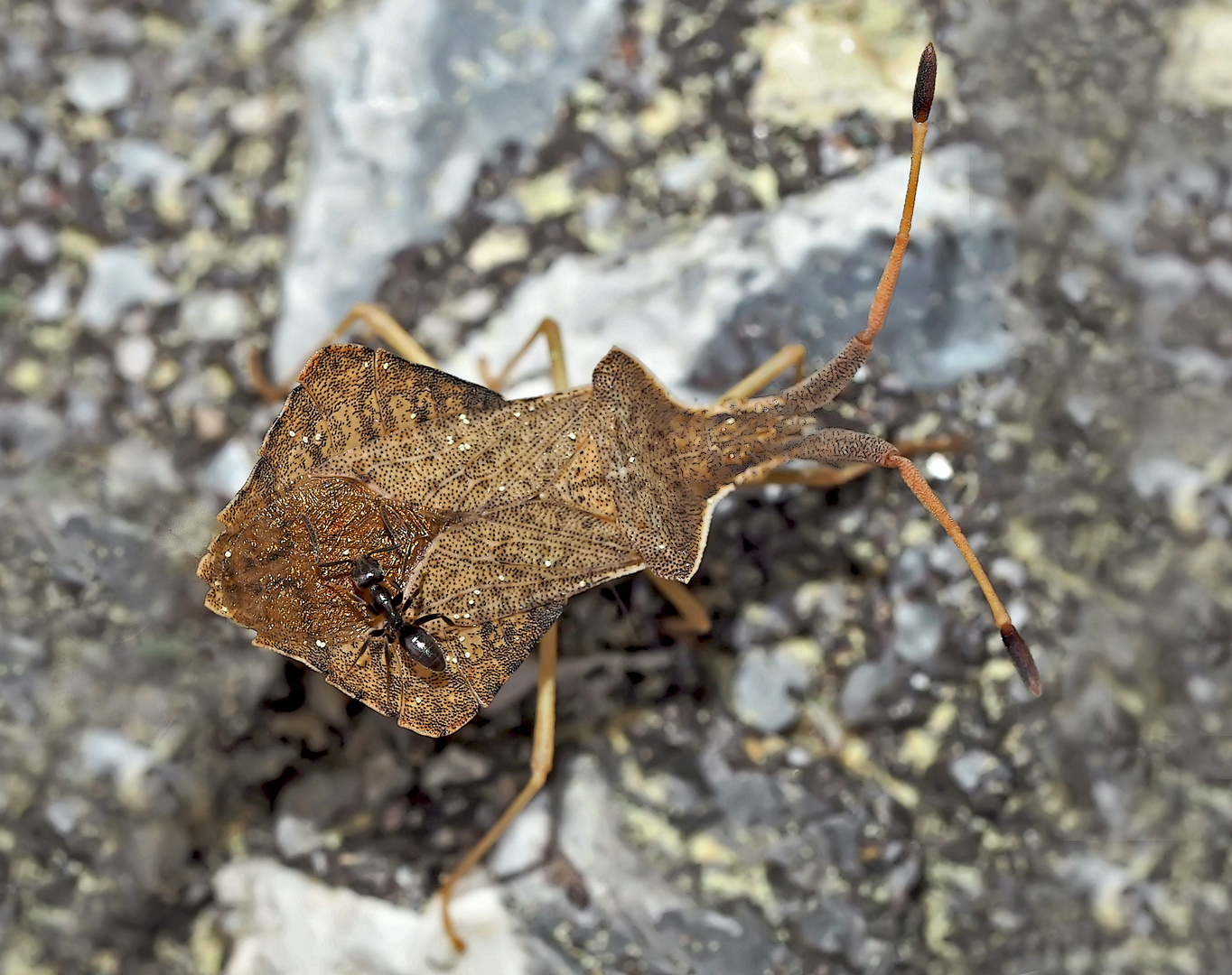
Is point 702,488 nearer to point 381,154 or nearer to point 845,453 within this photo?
point 845,453

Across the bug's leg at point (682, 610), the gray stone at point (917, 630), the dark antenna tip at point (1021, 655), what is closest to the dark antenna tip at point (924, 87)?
the dark antenna tip at point (1021, 655)

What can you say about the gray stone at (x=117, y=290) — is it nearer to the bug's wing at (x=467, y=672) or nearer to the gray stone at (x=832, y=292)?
the gray stone at (x=832, y=292)

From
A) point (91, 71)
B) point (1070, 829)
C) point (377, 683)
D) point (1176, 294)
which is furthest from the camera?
point (91, 71)

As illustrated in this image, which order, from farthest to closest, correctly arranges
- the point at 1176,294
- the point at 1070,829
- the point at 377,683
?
the point at 1176,294
the point at 1070,829
the point at 377,683

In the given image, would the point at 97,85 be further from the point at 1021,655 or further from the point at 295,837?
the point at 1021,655

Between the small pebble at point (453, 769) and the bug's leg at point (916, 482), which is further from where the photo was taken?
the small pebble at point (453, 769)

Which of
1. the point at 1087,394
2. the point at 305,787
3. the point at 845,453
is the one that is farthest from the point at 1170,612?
the point at 305,787

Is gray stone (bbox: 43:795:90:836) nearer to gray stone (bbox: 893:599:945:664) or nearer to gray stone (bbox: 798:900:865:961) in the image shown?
gray stone (bbox: 798:900:865:961)
